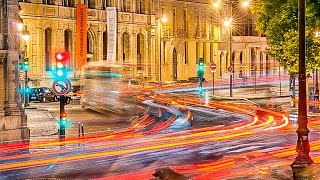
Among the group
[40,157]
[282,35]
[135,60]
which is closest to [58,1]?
[135,60]

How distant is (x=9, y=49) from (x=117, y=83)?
13.6 meters

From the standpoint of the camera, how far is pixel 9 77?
23.2m

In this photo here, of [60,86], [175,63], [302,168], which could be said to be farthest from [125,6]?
[302,168]

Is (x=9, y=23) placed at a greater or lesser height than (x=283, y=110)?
greater

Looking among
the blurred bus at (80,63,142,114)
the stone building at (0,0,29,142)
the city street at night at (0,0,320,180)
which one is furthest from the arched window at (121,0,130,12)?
the stone building at (0,0,29,142)

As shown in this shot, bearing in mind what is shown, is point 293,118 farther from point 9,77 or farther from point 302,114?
point 302,114

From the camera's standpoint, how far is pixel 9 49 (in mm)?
23188

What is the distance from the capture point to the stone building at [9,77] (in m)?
23.1

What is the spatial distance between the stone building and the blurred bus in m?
12.9

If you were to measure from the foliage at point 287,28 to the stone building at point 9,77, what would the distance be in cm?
1524

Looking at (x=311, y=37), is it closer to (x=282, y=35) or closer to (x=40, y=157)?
(x=282, y=35)

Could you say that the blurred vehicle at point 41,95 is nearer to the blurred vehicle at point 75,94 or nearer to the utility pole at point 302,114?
the blurred vehicle at point 75,94

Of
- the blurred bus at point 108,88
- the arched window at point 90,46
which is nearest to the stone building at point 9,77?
the blurred bus at point 108,88

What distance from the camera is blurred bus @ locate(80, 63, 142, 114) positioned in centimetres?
3612
